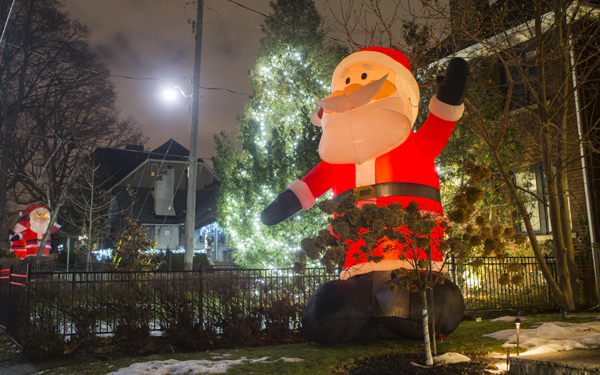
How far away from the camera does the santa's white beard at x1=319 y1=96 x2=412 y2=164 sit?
16.5 feet

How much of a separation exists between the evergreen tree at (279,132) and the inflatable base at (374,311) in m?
5.07

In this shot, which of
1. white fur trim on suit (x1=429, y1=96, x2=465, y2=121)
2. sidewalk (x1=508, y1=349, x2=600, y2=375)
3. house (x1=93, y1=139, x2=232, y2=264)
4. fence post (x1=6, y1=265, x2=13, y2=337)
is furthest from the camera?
house (x1=93, y1=139, x2=232, y2=264)

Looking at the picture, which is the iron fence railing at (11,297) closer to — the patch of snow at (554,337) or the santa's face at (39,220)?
the patch of snow at (554,337)

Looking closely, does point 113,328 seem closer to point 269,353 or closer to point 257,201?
point 269,353

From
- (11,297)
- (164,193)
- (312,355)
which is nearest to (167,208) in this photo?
(164,193)

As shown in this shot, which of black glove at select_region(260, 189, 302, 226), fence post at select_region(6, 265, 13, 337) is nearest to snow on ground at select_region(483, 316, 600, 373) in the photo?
black glove at select_region(260, 189, 302, 226)

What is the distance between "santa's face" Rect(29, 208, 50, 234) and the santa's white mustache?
1922cm

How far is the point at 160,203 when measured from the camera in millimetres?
30672

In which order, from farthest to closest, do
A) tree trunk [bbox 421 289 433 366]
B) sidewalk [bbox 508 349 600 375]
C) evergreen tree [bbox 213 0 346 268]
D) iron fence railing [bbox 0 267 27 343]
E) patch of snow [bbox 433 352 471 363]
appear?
evergreen tree [bbox 213 0 346 268] < iron fence railing [bbox 0 267 27 343] < patch of snow [bbox 433 352 471 363] < tree trunk [bbox 421 289 433 366] < sidewalk [bbox 508 349 600 375]

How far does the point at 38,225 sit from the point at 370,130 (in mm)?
19903

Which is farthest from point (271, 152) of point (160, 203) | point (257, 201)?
point (160, 203)

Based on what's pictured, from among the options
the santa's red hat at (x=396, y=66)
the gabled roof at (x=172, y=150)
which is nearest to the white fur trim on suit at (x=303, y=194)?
the santa's red hat at (x=396, y=66)

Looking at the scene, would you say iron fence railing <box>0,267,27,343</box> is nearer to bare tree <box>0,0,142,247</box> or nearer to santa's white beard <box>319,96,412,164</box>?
santa's white beard <box>319,96,412,164</box>

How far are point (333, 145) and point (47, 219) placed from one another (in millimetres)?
19425
